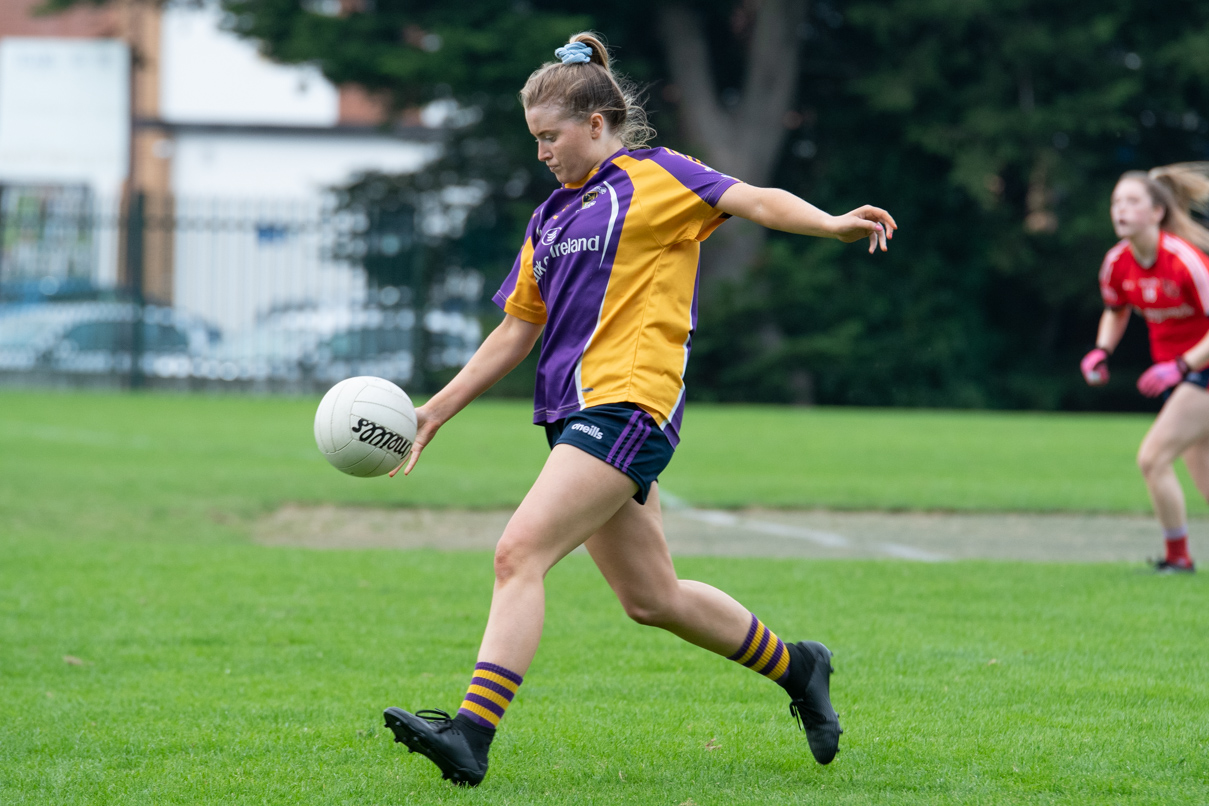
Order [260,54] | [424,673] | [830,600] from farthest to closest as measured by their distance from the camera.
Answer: [260,54] < [830,600] < [424,673]

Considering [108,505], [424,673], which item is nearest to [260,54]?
[108,505]

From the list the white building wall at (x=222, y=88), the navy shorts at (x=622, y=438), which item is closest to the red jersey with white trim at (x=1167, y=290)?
the navy shorts at (x=622, y=438)

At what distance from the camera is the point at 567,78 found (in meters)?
3.99

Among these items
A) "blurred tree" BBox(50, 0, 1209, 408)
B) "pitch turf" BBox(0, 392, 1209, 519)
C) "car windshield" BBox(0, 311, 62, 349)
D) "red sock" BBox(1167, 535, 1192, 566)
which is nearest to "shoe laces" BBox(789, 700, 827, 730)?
"red sock" BBox(1167, 535, 1192, 566)

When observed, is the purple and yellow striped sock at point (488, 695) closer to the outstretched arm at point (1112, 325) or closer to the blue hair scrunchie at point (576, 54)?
the blue hair scrunchie at point (576, 54)

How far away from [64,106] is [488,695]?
26432 mm

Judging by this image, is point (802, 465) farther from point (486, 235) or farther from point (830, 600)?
point (486, 235)

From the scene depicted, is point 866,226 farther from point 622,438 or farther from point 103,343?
point 103,343

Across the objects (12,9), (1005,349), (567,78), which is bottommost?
(1005,349)

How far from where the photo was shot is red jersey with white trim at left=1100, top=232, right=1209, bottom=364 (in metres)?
7.38

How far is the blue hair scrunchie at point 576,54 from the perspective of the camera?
4070mm

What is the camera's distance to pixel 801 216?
148 inches

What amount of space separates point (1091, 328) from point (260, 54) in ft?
53.2

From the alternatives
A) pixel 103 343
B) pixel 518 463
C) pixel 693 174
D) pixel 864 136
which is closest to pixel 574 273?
pixel 693 174
